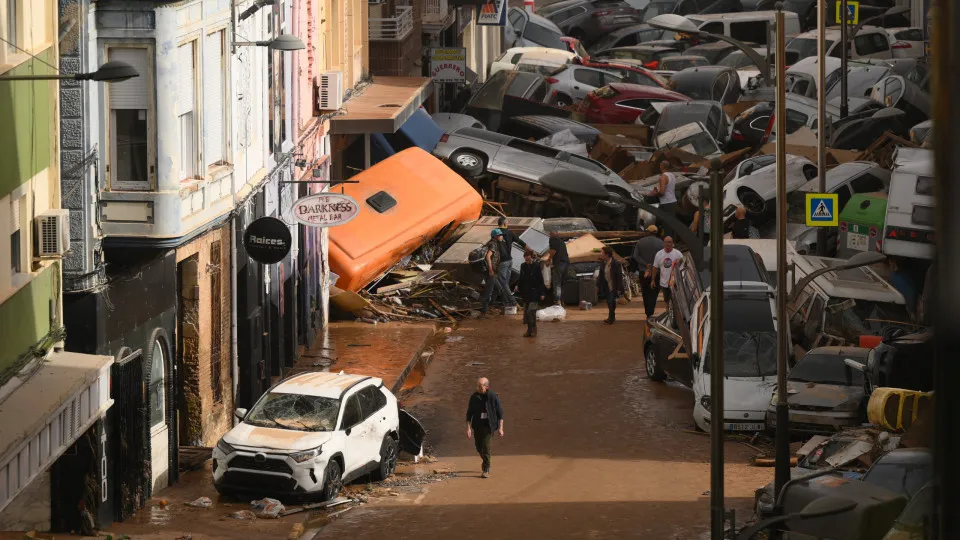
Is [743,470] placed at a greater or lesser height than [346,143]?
lesser

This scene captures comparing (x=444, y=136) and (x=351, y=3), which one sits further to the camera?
(x=444, y=136)

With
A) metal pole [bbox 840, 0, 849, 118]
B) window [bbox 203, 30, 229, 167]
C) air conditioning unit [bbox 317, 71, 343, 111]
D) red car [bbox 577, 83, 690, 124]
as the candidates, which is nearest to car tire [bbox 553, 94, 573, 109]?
red car [bbox 577, 83, 690, 124]

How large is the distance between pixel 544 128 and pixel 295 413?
25962 millimetres

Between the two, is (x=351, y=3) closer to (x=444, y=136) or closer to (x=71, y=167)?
(x=444, y=136)

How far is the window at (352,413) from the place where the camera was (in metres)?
18.2

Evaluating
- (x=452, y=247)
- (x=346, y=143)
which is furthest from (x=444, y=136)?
→ (x=452, y=247)

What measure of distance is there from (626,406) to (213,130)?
7768mm

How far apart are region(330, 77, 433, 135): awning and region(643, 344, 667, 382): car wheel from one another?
8813mm

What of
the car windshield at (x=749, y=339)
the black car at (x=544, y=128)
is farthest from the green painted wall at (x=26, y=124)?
the black car at (x=544, y=128)

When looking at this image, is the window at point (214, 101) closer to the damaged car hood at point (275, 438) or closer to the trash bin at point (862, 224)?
the damaged car hood at point (275, 438)

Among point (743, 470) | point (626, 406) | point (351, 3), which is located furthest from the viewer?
point (351, 3)

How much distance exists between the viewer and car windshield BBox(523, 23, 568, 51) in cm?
6396

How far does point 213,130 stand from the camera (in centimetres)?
1962

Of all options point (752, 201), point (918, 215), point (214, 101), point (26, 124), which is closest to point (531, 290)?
point (918, 215)
